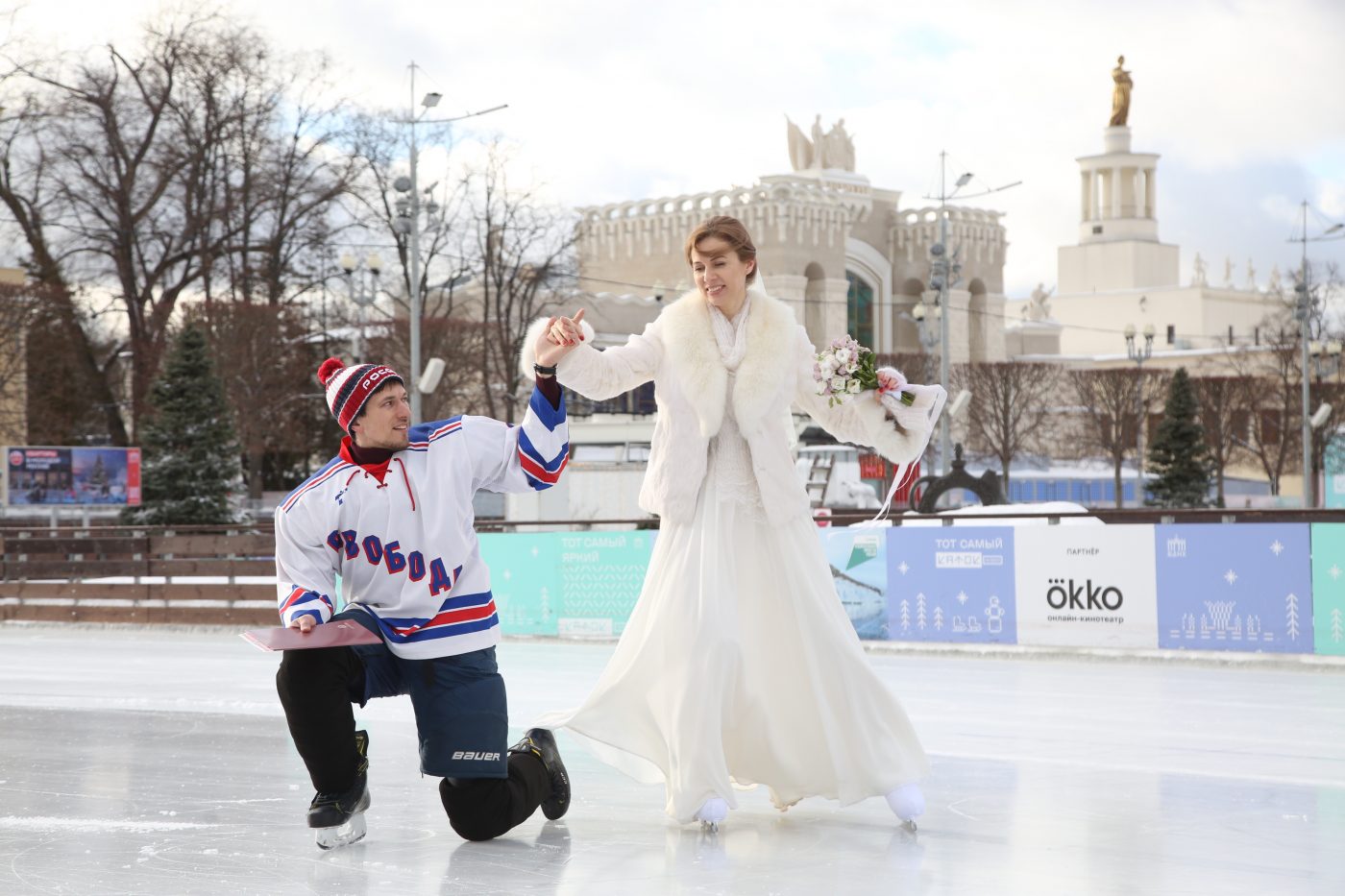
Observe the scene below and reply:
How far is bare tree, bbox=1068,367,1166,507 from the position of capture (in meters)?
54.6

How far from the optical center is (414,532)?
4547mm

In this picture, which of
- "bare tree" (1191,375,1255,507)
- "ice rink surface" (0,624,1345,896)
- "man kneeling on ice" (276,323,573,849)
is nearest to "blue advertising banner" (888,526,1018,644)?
"ice rink surface" (0,624,1345,896)

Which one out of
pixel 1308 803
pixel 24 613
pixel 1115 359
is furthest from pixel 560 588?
pixel 1115 359

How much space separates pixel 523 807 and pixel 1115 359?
7114 centimetres

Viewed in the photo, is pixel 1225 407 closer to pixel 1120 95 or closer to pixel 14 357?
pixel 14 357

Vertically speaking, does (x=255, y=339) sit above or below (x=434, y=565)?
above

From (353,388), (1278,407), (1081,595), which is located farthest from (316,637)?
(1278,407)

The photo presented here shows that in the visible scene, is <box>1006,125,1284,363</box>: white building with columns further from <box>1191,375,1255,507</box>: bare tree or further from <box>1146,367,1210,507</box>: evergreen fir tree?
<box>1146,367,1210,507</box>: evergreen fir tree

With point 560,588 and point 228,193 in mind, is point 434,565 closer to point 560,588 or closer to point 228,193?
point 560,588

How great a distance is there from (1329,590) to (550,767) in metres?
7.29

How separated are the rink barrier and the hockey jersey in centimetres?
749

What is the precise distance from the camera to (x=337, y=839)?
4.61 m

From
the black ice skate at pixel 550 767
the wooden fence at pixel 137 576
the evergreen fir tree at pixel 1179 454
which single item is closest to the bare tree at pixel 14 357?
the wooden fence at pixel 137 576

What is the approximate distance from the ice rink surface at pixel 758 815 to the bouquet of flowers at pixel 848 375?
4.27 feet
